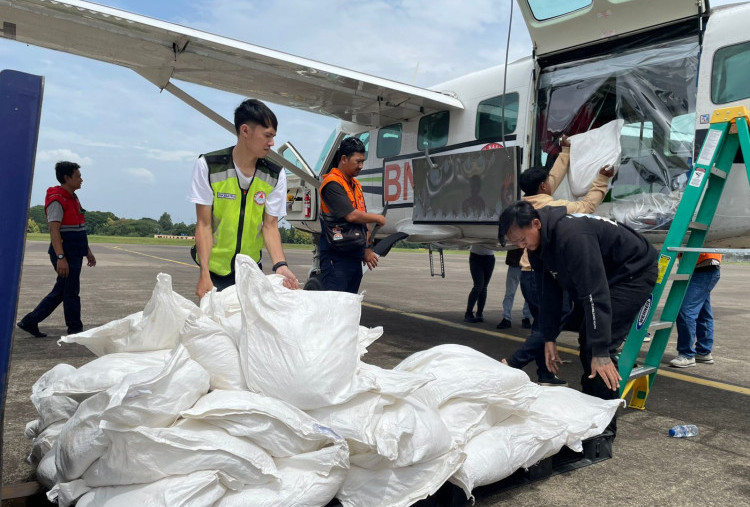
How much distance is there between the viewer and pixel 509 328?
751cm

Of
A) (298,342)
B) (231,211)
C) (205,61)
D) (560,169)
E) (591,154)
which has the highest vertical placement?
(205,61)

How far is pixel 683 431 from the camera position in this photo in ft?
11.0

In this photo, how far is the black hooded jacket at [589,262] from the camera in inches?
123

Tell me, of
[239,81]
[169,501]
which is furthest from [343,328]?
[239,81]

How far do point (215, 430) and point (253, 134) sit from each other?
168cm

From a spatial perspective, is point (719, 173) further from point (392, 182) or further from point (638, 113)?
point (392, 182)

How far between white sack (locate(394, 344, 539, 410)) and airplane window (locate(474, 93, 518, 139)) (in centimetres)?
361

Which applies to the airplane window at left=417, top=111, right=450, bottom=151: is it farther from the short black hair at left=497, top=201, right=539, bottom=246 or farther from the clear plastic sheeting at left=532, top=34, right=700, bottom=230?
the short black hair at left=497, top=201, right=539, bottom=246

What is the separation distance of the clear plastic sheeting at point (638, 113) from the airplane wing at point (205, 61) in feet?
4.17

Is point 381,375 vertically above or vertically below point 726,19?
below

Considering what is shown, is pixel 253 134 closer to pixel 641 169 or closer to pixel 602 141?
pixel 602 141

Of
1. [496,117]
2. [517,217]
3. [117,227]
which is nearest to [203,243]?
[517,217]

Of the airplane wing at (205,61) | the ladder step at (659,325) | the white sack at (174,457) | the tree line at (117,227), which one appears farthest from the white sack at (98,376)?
the tree line at (117,227)

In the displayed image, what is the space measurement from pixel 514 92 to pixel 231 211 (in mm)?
3953
